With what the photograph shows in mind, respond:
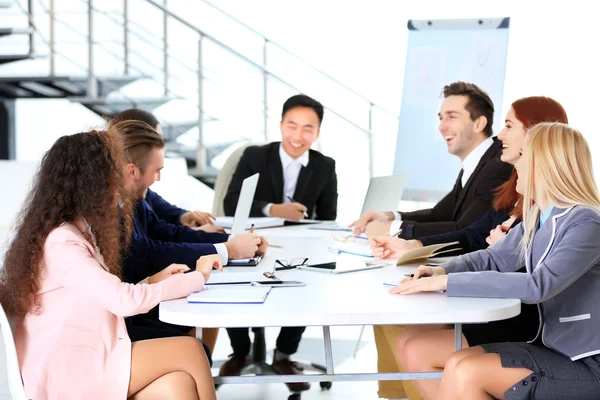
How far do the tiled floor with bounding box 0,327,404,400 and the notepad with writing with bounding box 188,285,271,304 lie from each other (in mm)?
1366

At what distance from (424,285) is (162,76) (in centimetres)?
510

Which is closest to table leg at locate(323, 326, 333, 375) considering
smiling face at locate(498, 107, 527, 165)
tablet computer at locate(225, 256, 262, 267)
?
tablet computer at locate(225, 256, 262, 267)

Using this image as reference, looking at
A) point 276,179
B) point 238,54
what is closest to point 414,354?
point 276,179

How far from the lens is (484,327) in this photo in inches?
82.5

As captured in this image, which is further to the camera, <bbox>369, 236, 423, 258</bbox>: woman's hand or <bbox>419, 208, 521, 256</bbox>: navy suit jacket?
Result: <bbox>419, 208, 521, 256</bbox>: navy suit jacket

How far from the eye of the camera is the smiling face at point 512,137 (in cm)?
242

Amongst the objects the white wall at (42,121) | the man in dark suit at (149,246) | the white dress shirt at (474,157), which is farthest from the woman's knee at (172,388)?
the white wall at (42,121)

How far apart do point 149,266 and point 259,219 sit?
1.30 meters

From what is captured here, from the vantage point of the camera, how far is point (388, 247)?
2406mm

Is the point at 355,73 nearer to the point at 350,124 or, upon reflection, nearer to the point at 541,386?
the point at 350,124

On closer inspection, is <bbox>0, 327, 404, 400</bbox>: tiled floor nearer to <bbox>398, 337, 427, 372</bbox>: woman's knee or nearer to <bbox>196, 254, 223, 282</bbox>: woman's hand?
<bbox>398, 337, 427, 372</bbox>: woman's knee

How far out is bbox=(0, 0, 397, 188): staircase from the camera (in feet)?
19.9

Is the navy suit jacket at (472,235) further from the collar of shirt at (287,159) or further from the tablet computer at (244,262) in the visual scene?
the collar of shirt at (287,159)

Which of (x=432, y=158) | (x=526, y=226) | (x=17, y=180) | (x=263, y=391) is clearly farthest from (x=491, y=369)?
(x=432, y=158)
